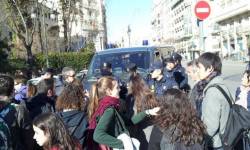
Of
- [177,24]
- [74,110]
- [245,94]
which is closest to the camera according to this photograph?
[74,110]

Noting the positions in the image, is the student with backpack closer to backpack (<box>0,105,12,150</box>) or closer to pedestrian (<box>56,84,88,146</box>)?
backpack (<box>0,105,12,150</box>)

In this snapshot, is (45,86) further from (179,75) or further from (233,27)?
(233,27)

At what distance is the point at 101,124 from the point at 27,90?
10.1ft

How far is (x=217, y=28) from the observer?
9612 cm

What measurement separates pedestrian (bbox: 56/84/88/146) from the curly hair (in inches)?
38.1

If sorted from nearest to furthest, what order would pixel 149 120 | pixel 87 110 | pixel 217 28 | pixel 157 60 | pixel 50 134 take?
1. pixel 50 134
2. pixel 87 110
3. pixel 149 120
4. pixel 157 60
5. pixel 217 28

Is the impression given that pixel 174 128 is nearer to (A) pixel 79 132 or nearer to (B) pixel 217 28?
(A) pixel 79 132

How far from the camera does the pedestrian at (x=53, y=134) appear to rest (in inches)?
149

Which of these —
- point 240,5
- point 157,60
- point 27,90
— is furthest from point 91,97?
point 240,5

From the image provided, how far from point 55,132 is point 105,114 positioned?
949 mm

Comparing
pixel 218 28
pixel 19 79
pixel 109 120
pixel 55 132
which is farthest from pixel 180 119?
pixel 218 28

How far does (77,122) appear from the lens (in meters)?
5.07

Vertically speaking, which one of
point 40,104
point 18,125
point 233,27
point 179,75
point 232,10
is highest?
point 232,10

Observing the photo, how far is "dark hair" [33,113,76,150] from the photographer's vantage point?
3.79 metres
